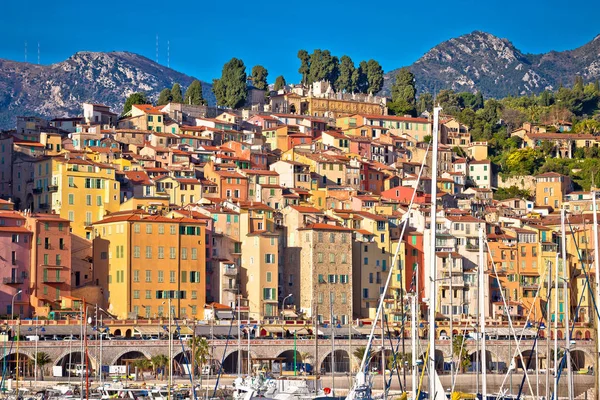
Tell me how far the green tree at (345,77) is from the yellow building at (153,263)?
6096 cm

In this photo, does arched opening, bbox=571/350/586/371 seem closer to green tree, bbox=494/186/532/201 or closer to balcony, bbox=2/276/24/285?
green tree, bbox=494/186/532/201

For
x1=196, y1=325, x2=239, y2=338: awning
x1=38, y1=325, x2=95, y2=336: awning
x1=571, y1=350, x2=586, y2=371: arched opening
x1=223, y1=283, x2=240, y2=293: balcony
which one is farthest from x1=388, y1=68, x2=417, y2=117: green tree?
x1=38, y1=325, x2=95, y2=336: awning

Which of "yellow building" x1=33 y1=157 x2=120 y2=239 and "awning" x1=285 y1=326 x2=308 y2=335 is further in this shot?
"yellow building" x1=33 y1=157 x2=120 y2=239

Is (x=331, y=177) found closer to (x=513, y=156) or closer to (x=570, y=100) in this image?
(x=513, y=156)

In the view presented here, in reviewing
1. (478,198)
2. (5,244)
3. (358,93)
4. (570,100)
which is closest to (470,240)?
(478,198)

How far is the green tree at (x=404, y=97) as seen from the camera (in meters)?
150

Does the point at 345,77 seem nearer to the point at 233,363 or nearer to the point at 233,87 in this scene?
the point at 233,87

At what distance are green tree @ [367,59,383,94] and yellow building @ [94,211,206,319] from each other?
63496 mm

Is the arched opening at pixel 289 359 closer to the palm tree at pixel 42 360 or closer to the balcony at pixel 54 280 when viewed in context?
the balcony at pixel 54 280

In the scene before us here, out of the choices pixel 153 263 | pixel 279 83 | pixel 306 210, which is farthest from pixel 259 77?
pixel 153 263

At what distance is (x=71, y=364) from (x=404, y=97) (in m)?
80.3

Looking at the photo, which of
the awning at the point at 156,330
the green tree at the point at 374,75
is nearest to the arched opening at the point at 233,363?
the awning at the point at 156,330

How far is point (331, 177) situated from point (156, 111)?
1990cm

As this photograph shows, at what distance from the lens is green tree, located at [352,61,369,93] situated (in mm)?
152200
